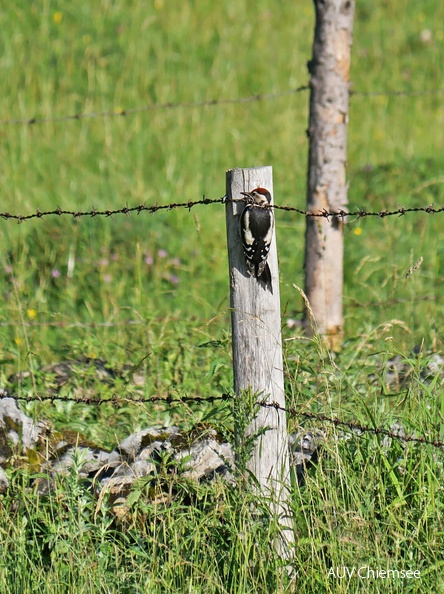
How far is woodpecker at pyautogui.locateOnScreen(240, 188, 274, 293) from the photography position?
2.87 meters

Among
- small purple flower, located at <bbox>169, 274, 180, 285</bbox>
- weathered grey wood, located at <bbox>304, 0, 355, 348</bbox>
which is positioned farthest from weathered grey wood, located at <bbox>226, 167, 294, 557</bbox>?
small purple flower, located at <bbox>169, 274, 180, 285</bbox>

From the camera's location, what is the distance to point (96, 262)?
20.6 ft

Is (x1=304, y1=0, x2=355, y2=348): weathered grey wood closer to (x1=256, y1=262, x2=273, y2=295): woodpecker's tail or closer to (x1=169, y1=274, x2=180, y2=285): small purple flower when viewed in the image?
(x1=169, y1=274, x2=180, y2=285): small purple flower

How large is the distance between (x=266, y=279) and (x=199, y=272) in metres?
3.62

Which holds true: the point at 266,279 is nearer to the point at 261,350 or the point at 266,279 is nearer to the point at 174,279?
the point at 261,350

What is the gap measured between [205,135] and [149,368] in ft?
15.3

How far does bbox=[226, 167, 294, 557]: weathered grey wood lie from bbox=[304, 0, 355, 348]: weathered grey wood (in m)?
1.96

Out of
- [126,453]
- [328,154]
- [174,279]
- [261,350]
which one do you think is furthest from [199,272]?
[261,350]

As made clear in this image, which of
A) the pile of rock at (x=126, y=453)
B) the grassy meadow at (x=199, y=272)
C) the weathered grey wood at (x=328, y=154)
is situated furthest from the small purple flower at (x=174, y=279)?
the pile of rock at (x=126, y=453)

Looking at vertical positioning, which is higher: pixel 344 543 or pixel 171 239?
pixel 171 239

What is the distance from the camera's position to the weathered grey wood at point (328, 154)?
4973mm

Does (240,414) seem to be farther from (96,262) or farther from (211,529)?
(96,262)

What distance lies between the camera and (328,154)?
16.7 feet

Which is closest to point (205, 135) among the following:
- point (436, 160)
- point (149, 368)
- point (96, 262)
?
point (436, 160)
